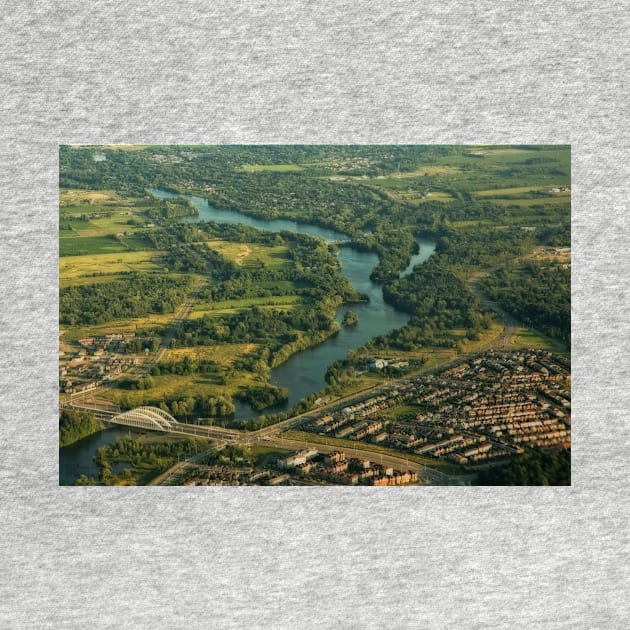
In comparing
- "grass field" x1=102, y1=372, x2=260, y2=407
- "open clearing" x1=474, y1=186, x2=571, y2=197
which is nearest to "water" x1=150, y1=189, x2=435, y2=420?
"grass field" x1=102, y1=372, x2=260, y2=407

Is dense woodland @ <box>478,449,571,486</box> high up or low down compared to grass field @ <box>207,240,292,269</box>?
down

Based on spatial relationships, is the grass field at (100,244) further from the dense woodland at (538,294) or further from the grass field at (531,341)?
the grass field at (531,341)

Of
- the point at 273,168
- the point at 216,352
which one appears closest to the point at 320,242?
the point at 273,168

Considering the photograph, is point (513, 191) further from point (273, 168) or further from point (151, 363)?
point (151, 363)

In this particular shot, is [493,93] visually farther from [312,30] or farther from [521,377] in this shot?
[521,377]

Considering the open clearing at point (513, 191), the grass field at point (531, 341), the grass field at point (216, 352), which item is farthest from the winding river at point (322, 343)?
the grass field at point (531, 341)

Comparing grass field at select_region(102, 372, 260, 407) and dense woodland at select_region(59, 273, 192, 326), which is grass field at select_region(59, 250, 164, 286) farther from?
grass field at select_region(102, 372, 260, 407)

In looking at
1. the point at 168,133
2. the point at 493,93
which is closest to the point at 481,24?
the point at 493,93
